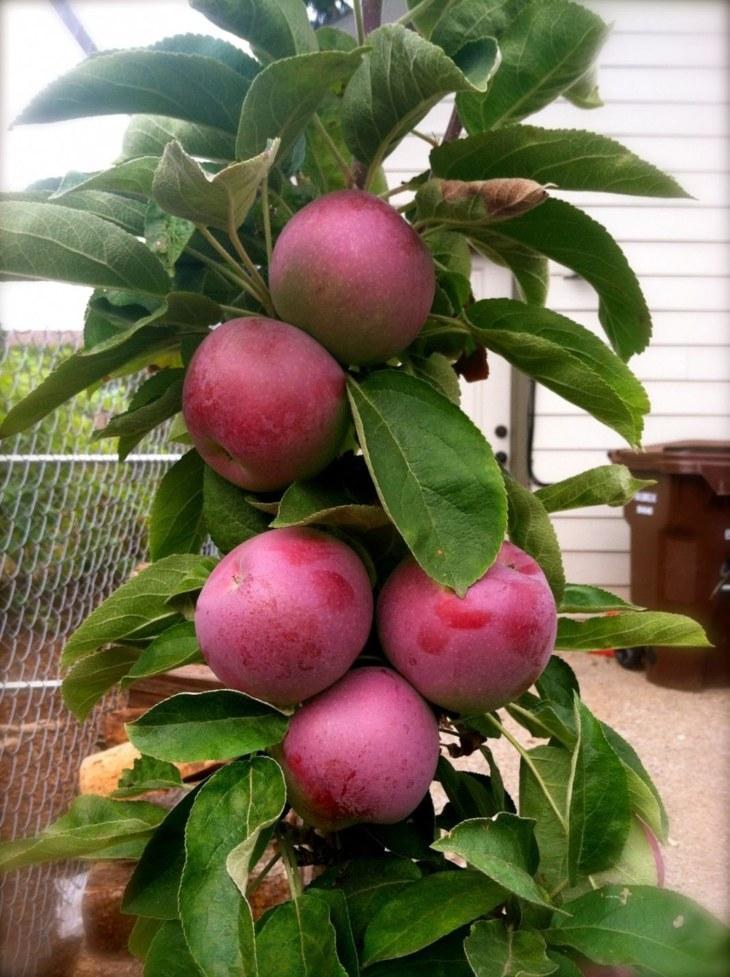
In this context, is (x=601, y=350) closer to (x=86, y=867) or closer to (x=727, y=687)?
(x=86, y=867)

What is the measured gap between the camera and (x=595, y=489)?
752 mm

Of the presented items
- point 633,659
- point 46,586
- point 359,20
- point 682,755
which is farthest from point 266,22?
point 633,659

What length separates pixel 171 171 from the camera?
0.52 metres

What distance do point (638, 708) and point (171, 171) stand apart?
120 inches

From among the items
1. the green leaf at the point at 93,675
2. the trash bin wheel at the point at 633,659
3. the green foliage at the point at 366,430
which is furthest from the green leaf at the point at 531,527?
the trash bin wheel at the point at 633,659

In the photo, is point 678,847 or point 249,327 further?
point 678,847

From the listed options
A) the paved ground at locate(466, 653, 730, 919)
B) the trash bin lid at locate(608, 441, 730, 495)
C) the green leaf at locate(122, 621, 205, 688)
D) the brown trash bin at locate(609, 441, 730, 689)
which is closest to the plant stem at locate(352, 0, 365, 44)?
the green leaf at locate(122, 621, 205, 688)

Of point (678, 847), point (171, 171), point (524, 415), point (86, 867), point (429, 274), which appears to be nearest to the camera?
point (171, 171)

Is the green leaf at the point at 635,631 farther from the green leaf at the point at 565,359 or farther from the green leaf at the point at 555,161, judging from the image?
the green leaf at the point at 555,161

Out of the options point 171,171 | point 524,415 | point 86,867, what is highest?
point 171,171

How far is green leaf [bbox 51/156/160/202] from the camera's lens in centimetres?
57

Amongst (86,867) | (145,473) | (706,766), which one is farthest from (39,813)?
(706,766)

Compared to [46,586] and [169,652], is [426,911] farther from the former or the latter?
[46,586]

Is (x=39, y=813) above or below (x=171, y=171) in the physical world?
below
